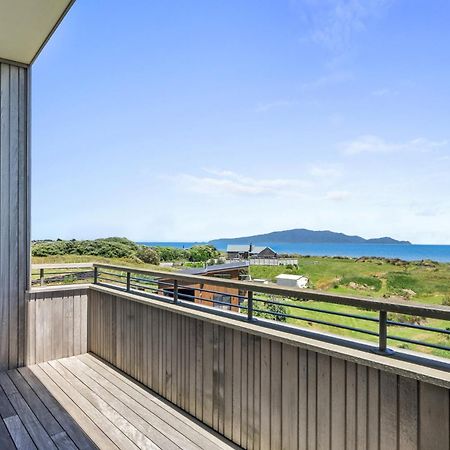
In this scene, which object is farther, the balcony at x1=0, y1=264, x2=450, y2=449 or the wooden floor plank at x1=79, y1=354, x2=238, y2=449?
the wooden floor plank at x1=79, y1=354, x2=238, y2=449

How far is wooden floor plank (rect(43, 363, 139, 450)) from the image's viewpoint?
2079 millimetres

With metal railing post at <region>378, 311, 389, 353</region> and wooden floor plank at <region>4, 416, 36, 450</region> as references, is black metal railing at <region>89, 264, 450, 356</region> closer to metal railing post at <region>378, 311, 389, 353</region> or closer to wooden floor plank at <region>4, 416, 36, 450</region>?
metal railing post at <region>378, 311, 389, 353</region>

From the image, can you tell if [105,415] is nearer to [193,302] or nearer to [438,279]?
[193,302]

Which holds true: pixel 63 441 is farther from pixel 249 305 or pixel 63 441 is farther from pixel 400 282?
pixel 400 282

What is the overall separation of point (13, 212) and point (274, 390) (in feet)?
9.12

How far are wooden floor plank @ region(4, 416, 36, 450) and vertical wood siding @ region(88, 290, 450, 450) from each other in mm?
915

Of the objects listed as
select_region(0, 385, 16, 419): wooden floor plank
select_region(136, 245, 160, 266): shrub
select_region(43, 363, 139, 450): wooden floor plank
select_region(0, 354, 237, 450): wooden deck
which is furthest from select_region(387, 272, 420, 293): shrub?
select_region(136, 245, 160, 266): shrub

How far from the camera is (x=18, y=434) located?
212cm

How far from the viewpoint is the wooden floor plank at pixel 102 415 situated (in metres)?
2.08

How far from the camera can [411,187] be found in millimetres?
11633

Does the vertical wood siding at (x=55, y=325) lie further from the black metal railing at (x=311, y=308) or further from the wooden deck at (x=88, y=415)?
the black metal railing at (x=311, y=308)

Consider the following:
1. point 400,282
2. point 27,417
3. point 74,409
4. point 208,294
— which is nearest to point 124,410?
point 74,409

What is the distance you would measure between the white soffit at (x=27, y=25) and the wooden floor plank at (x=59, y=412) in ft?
9.14

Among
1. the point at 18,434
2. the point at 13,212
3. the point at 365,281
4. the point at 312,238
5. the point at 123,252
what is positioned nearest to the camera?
the point at 18,434
